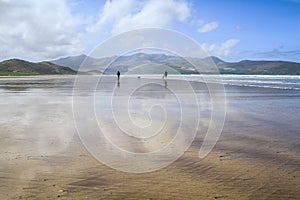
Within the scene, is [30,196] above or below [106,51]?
below

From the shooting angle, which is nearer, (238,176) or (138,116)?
(238,176)

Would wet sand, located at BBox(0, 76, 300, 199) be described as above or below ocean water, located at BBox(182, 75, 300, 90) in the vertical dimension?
below

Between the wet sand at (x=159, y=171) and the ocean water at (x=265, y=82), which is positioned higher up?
the ocean water at (x=265, y=82)

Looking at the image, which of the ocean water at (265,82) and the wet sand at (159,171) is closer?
the wet sand at (159,171)

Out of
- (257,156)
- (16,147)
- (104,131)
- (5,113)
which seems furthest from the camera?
(5,113)

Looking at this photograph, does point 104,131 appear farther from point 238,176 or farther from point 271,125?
point 271,125

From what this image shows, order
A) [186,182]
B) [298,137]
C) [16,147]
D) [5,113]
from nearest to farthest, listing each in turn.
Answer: [186,182] → [16,147] → [298,137] → [5,113]

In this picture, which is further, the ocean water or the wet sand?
the ocean water

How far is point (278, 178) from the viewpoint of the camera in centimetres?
634

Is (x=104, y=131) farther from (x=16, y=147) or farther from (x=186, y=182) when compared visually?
(x=186, y=182)

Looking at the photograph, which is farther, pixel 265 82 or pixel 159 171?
pixel 265 82

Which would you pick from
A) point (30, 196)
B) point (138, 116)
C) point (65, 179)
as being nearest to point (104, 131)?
point (138, 116)

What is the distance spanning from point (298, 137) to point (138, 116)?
22.7ft

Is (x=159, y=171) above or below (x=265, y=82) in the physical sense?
below
